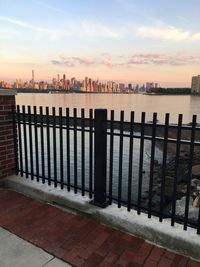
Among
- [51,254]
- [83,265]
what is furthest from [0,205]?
[83,265]

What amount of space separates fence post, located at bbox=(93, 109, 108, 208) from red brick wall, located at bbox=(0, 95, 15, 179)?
1951 millimetres

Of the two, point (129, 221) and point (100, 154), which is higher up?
point (100, 154)

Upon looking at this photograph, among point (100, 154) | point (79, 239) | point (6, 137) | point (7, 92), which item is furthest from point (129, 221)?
point (7, 92)

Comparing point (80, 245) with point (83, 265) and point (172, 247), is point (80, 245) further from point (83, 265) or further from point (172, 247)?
point (172, 247)

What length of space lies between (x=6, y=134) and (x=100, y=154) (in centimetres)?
205

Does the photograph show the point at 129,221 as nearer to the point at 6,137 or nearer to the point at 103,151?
the point at 103,151

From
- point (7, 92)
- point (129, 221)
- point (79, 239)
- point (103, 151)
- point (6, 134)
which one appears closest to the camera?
point (79, 239)

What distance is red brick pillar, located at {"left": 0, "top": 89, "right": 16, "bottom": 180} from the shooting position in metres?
4.51

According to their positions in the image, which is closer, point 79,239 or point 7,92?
point 79,239

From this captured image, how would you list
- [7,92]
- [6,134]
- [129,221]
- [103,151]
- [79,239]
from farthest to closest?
1. [6,134]
2. [7,92]
3. [103,151]
4. [129,221]
5. [79,239]

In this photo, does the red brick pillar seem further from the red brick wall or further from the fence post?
the fence post

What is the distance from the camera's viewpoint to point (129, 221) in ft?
10.6

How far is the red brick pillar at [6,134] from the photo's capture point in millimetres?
4508

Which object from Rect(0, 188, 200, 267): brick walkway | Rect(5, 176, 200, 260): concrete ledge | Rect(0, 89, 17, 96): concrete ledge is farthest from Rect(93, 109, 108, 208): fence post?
Rect(0, 89, 17, 96): concrete ledge
